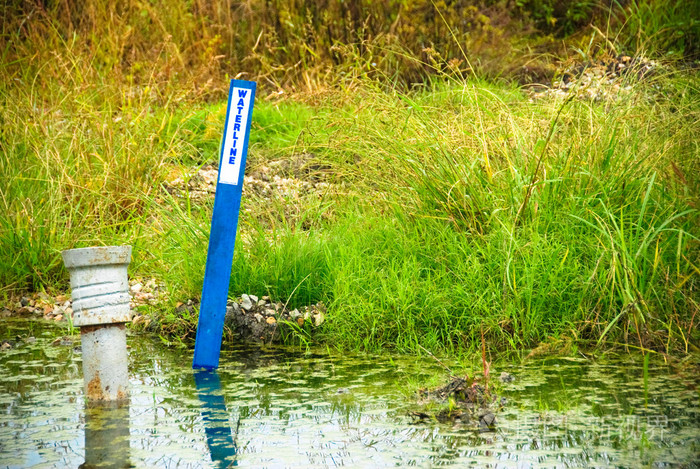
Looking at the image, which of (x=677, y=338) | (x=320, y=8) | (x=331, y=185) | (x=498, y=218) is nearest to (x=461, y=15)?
(x=320, y=8)

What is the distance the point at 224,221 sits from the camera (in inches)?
169

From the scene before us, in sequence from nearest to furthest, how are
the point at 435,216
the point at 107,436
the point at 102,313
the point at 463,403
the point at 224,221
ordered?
the point at 107,436 < the point at 463,403 < the point at 102,313 < the point at 224,221 < the point at 435,216

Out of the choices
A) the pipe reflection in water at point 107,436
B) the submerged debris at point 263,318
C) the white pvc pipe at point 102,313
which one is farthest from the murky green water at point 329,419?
the submerged debris at point 263,318

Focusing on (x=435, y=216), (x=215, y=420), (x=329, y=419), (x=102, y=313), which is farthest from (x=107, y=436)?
(x=435, y=216)

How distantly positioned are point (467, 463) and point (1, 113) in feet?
19.6

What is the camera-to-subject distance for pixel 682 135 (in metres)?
5.18

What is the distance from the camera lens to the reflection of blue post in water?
314 centimetres

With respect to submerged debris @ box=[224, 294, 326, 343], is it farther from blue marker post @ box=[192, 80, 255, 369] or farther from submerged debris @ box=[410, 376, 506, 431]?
submerged debris @ box=[410, 376, 506, 431]

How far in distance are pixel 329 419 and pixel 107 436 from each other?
928mm

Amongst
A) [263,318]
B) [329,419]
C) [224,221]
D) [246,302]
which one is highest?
[224,221]

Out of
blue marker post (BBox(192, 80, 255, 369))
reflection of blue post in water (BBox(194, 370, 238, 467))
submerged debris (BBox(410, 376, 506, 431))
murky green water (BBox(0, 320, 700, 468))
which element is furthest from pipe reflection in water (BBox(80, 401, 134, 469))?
submerged debris (BBox(410, 376, 506, 431))

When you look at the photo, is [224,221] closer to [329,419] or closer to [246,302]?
[246,302]

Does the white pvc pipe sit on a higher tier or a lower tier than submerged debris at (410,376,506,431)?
higher

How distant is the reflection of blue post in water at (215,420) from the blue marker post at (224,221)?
0.19 metres
